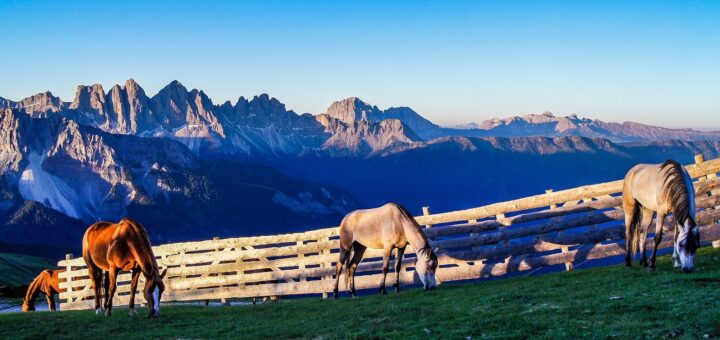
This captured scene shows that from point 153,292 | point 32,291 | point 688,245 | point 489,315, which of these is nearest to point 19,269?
point 32,291

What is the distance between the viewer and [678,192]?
14.5 metres

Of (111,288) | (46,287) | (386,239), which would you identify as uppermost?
(386,239)

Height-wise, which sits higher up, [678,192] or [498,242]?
[678,192]

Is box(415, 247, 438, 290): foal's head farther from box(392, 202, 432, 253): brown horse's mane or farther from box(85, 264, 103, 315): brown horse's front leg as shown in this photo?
box(85, 264, 103, 315): brown horse's front leg

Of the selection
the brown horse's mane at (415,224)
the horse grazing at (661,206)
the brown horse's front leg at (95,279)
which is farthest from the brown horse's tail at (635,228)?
the brown horse's front leg at (95,279)

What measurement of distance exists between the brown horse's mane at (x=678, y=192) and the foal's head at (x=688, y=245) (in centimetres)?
20

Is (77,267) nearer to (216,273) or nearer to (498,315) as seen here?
(216,273)

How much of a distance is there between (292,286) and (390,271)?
3558 mm

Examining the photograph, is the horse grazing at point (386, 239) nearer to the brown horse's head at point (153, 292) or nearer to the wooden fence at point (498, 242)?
the wooden fence at point (498, 242)

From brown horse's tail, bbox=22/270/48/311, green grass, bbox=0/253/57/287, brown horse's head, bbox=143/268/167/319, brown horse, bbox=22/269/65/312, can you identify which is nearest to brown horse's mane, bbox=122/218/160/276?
brown horse's head, bbox=143/268/167/319

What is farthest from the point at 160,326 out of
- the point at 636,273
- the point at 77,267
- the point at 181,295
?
the point at 77,267

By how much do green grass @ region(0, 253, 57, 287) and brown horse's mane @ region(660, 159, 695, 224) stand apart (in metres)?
89.8

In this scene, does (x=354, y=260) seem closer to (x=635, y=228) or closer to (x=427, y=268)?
(x=427, y=268)

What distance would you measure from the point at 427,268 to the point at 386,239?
1719 mm
